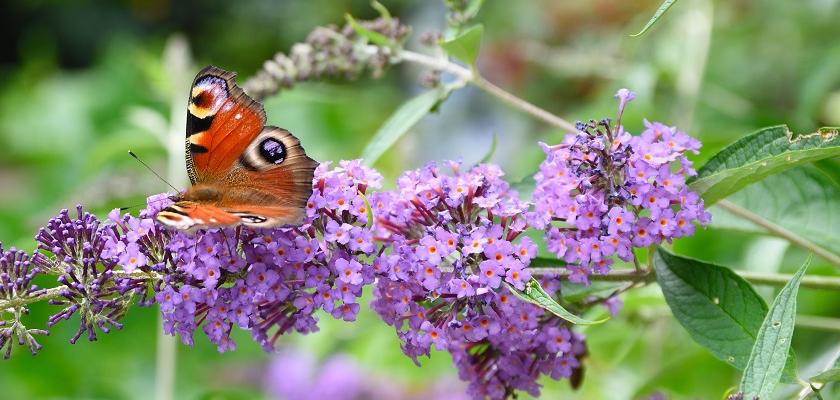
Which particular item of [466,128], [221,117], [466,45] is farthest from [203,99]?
[466,128]

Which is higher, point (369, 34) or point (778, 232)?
point (369, 34)

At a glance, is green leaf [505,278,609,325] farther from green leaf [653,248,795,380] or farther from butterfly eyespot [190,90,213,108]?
butterfly eyespot [190,90,213,108]

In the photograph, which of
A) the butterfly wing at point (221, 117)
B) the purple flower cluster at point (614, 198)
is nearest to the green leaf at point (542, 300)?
the purple flower cluster at point (614, 198)

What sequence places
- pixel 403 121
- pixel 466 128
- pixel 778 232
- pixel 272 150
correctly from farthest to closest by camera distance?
pixel 466 128 < pixel 403 121 < pixel 778 232 < pixel 272 150

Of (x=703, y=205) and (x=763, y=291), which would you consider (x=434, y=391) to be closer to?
(x=763, y=291)

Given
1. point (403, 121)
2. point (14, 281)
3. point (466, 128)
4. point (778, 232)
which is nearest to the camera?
point (14, 281)

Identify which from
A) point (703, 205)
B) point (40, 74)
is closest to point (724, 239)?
point (703, 205)

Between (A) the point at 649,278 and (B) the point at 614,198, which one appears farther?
(A) the point at 649,278

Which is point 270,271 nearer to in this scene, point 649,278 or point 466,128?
point 649,278
